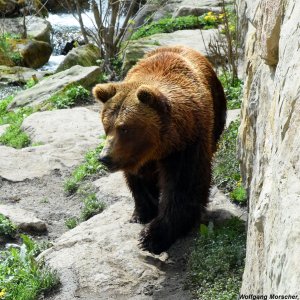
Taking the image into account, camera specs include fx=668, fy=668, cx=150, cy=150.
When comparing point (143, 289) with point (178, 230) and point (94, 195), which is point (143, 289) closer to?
point (178, 230)

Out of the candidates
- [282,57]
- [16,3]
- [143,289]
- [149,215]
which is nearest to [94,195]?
[149,215]

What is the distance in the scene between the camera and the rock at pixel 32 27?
19906 millimetres

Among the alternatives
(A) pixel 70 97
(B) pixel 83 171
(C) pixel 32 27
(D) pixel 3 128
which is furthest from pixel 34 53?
(B) pixel 83 171

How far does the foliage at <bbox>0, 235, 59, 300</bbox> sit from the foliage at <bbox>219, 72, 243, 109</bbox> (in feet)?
13.6

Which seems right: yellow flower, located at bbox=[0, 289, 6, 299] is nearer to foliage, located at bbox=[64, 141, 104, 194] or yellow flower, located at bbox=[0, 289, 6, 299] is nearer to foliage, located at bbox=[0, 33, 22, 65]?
foliage, located at bbox=[64, 141, 104, 194]

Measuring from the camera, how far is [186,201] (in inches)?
233

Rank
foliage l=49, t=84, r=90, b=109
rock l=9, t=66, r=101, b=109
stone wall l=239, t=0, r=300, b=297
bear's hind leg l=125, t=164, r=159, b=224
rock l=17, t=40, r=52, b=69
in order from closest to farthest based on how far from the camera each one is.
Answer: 1. stone wall l=239, t=0, r=300, b=297
2. bear's hind leg l=125, t=164, r=159, b=224
3. foliage l=49, t=84, r=90, b=109
4. rock l=9, t=66, r=101, b=109
5. rock l=17, t=40, r=52, b=69

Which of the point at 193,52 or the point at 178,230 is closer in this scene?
the point at 178,230

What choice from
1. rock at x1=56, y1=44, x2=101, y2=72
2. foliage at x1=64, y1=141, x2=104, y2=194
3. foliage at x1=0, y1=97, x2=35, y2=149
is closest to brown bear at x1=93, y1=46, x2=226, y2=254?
foliage at x1=64, y1=141, x2=104, y2=194

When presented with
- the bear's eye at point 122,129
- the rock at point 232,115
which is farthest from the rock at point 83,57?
the bear's eye at point 122,129

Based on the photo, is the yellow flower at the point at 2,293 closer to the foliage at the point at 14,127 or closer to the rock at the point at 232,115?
the rock at the point at 232,115

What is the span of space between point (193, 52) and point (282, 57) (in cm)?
370

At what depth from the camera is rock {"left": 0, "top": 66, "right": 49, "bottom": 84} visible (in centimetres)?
1631

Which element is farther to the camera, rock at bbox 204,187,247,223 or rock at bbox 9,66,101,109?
rock at bbox 9,66,101,109
